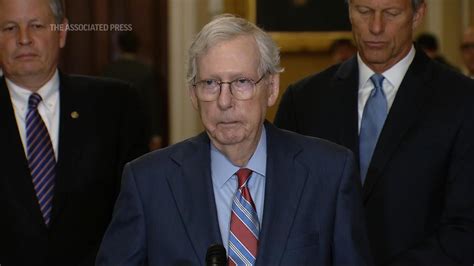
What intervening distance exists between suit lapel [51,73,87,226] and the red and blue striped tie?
1040 millimetres

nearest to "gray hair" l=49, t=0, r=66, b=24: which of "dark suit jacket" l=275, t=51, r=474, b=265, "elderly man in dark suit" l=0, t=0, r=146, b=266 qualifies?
"elderly man in dark suit" l=0, t=0, r=146, b=266

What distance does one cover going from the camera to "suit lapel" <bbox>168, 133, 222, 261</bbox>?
2969 millimetres

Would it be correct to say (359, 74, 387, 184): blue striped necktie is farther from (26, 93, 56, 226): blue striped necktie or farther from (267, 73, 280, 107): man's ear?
(26, 93, 56, 226): blue striped necktie

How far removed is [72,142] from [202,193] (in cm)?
105

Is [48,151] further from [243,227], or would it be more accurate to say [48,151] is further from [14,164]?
[243,227]

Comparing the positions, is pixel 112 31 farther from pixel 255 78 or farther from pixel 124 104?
pixel 255 78

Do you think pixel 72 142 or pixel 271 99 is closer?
pixel 271 99

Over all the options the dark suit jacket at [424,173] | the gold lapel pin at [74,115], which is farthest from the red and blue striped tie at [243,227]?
the gold lapel pin at [74,115]

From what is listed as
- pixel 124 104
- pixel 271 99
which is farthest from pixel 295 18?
pixel 271 99

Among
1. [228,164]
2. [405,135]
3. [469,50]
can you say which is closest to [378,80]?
[405,135]

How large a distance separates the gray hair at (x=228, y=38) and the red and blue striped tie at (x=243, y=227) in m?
0.34

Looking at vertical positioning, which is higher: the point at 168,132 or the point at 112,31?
the point at 112,31

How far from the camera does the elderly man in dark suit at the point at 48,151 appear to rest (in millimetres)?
3816

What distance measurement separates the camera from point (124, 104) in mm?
4117
